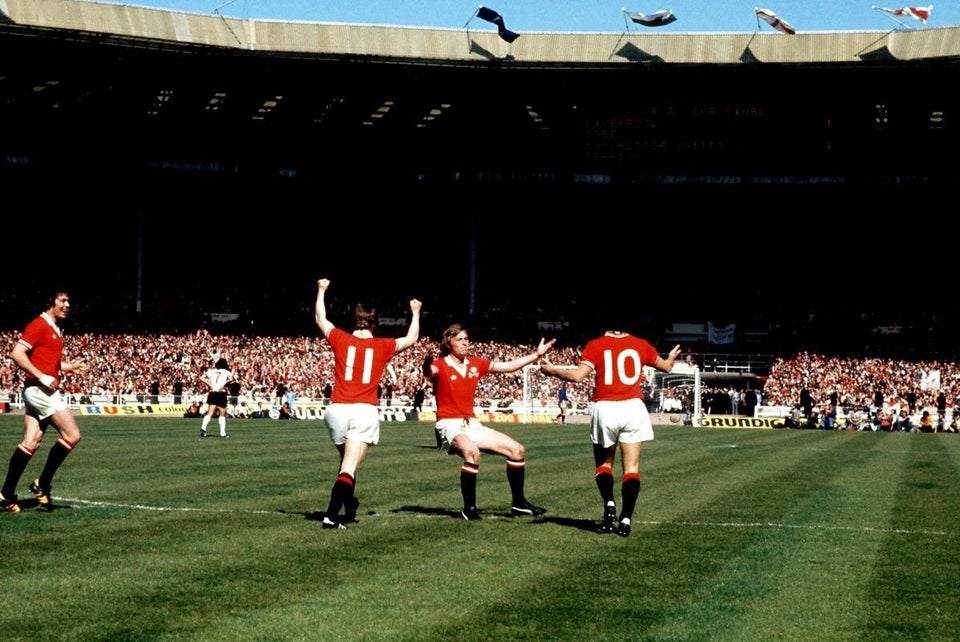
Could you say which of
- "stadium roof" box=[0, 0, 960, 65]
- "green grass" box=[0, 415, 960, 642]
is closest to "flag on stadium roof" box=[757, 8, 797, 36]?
"stadium roof" box=[0, 0, 960, 65]

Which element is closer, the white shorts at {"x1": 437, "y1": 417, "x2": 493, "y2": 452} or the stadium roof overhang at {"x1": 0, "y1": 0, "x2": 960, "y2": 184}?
the white shorts at {"x1": 437, "y1": 417, "x2": 493, "y2": 452}

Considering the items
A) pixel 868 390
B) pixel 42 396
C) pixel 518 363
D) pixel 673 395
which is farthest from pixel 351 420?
pixel 868 390

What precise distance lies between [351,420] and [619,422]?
109 inches

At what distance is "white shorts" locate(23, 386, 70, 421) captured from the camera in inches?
527

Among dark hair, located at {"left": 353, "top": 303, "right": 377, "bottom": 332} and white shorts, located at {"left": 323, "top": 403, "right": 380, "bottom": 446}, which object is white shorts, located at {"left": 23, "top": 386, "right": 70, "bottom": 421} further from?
dark hair, located at {"left": 353, "top": 303, "right": 377, "bottom": 332}

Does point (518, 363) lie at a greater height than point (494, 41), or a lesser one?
lesser

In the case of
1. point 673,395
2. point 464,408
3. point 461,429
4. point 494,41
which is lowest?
point 673,395

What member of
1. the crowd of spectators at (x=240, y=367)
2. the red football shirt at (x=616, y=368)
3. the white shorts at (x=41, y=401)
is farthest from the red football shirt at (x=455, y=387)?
the crowd of spectators at (x=240, y=367)

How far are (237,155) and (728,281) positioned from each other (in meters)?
29.6

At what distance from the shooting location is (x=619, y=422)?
1247 centimetres

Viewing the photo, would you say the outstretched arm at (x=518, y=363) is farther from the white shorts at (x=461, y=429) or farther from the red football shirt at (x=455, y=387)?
the white shorts at (x=461, y=429)

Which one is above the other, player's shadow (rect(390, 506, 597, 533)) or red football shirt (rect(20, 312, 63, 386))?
red football shirt (rect(20, 312, 63, 386))

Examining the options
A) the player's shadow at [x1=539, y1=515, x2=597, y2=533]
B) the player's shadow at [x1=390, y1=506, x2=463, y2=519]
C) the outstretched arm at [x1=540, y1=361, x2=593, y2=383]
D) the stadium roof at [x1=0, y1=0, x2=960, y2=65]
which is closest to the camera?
the outstretched arm at [x1=540, y1=361, x2=593, y2=383]

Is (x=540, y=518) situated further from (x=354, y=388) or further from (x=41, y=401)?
(x=41, y=401)
